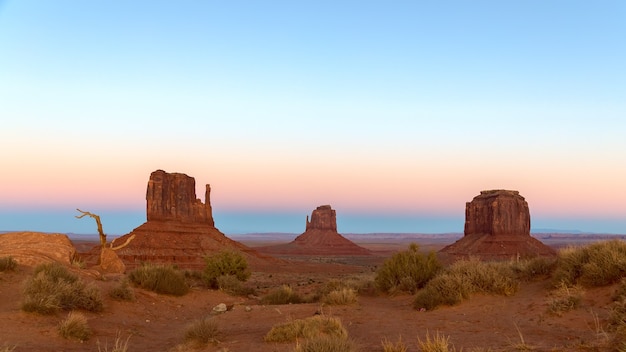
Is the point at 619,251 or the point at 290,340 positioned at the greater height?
the point at 619,251

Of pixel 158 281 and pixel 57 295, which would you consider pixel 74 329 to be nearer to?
pixel 57 295

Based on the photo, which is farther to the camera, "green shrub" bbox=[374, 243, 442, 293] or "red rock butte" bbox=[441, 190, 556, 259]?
"red rock butte" bbox=[441, 190, 556, 259]

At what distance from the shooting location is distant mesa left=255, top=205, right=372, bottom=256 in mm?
117812

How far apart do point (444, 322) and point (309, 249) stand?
112646mm

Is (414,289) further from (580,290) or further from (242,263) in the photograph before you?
(242,263)

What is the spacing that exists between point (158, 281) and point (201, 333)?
32.6ft

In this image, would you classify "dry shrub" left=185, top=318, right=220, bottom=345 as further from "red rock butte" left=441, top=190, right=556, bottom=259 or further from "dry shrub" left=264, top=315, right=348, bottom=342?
"red rock butte" left=441, top=190, right=556, bottom=259

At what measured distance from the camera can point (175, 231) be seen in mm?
69750

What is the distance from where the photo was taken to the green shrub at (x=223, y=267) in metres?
24.7

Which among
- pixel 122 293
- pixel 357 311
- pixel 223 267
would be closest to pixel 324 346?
pixel 357 311

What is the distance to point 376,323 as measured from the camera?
11.9m

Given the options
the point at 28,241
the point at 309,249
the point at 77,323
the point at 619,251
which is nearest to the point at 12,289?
the point at 77,323

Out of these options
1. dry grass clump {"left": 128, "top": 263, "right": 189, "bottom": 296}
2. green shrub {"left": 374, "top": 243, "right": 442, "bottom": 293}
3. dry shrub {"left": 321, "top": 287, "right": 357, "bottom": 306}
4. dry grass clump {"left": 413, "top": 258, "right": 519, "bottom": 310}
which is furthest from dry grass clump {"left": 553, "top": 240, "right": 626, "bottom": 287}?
dry grass clump {"left": 128, "top": 263, "right": 189, "bottom": 296}

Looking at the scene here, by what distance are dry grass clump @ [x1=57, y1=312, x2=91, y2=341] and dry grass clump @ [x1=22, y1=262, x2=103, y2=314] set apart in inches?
60.7
